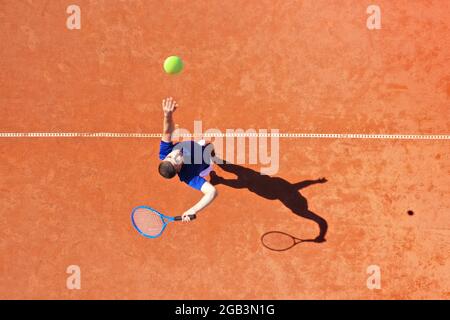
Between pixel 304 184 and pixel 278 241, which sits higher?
pixel 304 184

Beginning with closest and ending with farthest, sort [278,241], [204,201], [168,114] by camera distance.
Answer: [168,114]
[204,201]
[278,241]

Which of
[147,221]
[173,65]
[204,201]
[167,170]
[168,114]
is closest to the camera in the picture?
[168,114]

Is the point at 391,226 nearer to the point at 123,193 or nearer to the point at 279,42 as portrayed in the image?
the point at 279,42

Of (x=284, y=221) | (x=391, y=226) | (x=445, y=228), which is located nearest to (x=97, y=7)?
Answer: (x=284, y=221)

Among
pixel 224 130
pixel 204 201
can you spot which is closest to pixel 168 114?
pixel 204 201

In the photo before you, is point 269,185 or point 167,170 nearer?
point 167,170

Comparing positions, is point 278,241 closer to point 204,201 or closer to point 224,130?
point 204,201

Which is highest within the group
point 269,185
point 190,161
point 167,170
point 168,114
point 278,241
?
point 168,114
